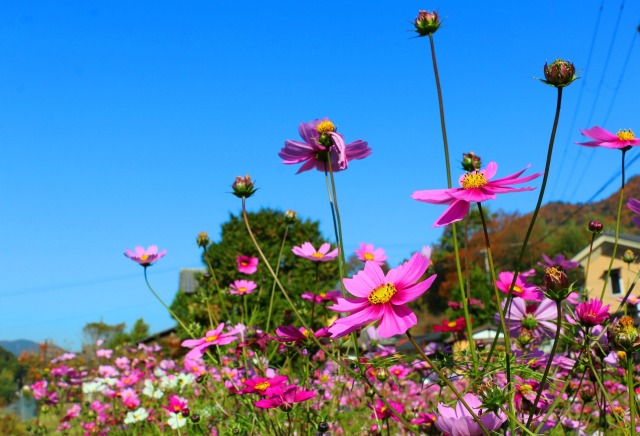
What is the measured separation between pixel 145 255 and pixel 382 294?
1.57m

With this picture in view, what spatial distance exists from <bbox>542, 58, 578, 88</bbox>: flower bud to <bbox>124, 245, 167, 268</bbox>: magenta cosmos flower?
66.6 inches

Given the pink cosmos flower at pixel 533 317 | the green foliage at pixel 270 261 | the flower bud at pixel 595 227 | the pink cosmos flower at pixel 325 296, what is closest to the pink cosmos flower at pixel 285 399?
the pink cosmos flower at pixel 325 296

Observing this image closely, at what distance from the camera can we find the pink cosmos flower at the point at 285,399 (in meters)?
1.58

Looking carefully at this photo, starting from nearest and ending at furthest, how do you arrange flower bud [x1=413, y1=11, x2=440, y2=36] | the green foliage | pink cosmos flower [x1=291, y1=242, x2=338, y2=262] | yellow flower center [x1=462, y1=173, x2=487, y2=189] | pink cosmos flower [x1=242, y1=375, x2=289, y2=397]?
yellow flower center [x1=462, y1=173, x2=487, y2=189]
flower bud [x1=413, y1=11, x2=440, y2=36]
pink cosmos flower [x1=242, y1=375, x2=289, y2=397]
pink cosmos flower [x1=291, y1=242, x2=338, y2=262]
the green foliage

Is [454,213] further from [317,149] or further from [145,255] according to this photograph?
[145,255]

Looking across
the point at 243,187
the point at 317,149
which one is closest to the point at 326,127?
the point at 317,149

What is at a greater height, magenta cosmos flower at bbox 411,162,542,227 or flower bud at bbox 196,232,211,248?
flower bud at bbox 196,232,211,248

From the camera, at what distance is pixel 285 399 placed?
5.40 feet

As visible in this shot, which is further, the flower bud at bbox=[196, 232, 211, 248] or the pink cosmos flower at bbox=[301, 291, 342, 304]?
the flower bud at bbox=[196, 232, 211, 248]

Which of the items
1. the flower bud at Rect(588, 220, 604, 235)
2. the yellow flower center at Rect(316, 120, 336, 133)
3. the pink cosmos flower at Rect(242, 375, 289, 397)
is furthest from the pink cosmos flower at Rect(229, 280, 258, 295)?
the flower bud at Rect(588, 220, 604, 235)

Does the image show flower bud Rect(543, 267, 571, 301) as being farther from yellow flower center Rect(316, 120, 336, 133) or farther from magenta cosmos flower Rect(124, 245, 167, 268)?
magenta cosmos flower Rect(124, 245, 167, 268)

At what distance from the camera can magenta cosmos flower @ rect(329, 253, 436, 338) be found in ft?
3.30

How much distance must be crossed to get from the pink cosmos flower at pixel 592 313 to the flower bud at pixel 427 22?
0.67 m

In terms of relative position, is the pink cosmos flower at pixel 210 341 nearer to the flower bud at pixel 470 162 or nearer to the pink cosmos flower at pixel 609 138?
the flower bud at pixel 470 162
